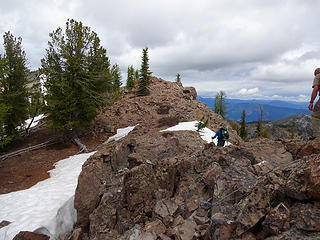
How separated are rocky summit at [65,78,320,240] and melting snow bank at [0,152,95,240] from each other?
59.0 inches

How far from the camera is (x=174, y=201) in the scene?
5.95 metres

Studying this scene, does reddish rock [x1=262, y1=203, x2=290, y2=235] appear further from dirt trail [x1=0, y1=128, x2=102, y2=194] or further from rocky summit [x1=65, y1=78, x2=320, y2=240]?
dirt trail [x1=0, y1=128, x2=102, y2=194]

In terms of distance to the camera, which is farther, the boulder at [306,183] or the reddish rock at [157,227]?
the reddish rock at [157,227]

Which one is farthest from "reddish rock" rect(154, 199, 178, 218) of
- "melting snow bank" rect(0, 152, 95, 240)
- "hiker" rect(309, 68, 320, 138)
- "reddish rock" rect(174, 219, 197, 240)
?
"hiker" rect(309, 68, 320, 138)

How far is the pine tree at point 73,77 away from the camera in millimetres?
18297

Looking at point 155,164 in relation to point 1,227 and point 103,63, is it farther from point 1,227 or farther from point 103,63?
point 103,63

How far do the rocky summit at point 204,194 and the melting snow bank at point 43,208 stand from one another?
4.92ft

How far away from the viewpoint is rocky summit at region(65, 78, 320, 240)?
3840 mm

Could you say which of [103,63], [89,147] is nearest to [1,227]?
[89,147]

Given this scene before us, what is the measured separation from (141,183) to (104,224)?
81.1 inches

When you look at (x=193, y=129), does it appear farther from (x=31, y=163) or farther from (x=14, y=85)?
(x=14, y=85)

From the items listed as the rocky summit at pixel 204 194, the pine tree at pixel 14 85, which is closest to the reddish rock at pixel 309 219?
the rocky summit at pixel 204 194

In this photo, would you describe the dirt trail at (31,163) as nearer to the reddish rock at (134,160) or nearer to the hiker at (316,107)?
the reddish rock at (134,160)

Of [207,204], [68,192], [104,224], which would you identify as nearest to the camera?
[207,204]
